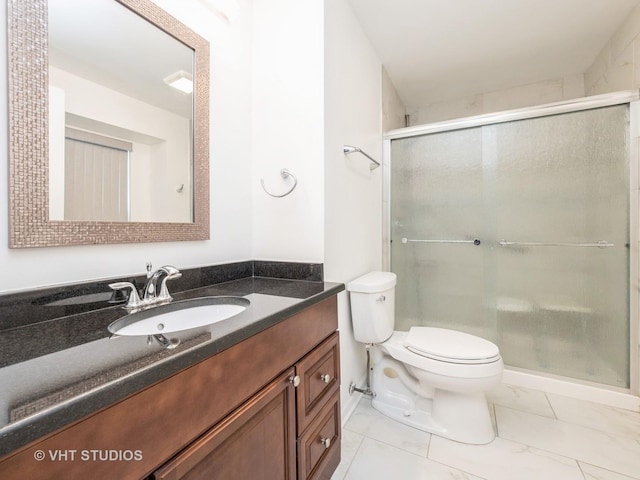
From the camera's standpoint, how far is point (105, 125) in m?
0.89

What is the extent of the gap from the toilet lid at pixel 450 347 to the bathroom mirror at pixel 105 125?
1.17 m

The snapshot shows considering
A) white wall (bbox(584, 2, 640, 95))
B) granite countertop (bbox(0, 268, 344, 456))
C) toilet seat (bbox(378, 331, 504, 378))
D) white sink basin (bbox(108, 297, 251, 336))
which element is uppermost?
white wall (bbox(584, 2, 640, 95))

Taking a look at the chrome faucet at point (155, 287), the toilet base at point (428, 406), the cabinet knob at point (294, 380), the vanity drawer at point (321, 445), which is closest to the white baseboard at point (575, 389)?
the toilet base at point (428, 406)

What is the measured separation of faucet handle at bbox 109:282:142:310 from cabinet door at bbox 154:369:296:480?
1.45ft

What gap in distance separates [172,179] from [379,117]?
1607mm

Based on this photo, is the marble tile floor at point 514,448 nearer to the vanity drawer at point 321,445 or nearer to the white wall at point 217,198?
the vanity drawer at point 321,445

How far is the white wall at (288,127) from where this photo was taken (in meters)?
1.28

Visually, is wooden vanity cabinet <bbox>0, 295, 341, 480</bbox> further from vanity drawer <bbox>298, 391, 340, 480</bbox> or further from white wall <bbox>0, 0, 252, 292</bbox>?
white wall <bbox>0, 0, 252, 292</bbox>

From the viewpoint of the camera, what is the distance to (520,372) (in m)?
1.92

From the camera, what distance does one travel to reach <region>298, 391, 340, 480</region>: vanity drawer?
34.6 inches

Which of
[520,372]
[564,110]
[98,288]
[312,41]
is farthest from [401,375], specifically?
[564,110]

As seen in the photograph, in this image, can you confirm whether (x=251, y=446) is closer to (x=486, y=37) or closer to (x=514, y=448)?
(x=514, y=448)

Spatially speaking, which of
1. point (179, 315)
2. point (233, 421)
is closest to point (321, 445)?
point (233, 421)

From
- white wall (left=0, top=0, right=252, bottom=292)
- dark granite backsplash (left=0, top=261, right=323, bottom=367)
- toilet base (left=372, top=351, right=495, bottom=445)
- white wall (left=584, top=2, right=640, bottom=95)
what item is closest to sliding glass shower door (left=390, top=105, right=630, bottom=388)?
white wall (left=584, top=2, right=640, bottom=95)
